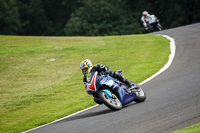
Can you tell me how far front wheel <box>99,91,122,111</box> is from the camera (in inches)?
391

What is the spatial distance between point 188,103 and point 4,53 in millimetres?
15499

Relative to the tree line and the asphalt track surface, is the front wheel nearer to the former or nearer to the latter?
the asphalt track surface

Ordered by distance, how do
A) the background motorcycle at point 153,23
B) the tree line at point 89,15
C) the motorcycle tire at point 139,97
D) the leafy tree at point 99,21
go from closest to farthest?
the motorcycle tire at point 139,97
the background motorcycle at point 153,23
the leafy tree at point 99,21
the tree line at point 89,15

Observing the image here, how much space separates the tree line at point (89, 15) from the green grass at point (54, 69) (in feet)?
90.9

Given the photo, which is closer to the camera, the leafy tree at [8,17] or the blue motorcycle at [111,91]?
the blue motorcycle at [111,91]

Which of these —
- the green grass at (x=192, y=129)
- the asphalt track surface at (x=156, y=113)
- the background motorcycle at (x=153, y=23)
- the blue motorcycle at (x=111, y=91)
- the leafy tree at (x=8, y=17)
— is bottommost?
the green grass at (x=192, y=129)

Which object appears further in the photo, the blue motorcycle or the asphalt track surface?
the blue motorcycle

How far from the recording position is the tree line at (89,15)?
54.2 metres

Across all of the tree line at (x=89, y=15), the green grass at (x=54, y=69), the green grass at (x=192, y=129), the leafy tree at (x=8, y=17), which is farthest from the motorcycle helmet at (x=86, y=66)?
the leafy tree at (x=8, y=17)

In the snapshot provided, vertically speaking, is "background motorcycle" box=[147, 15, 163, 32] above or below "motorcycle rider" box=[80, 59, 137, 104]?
above

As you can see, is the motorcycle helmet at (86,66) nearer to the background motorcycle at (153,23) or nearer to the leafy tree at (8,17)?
the background motorcycle at (153,23)

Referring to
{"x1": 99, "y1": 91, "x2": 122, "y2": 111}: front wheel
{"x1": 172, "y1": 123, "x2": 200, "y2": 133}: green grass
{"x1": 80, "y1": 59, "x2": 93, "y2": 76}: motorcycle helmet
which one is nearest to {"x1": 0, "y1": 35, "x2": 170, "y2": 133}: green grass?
{"x1": 80, "y1": 59, "x2": 93, "y2": 76}: motorcycle helmet

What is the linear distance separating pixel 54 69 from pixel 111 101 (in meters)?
9.49

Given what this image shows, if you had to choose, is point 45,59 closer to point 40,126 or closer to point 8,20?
point 40,126
